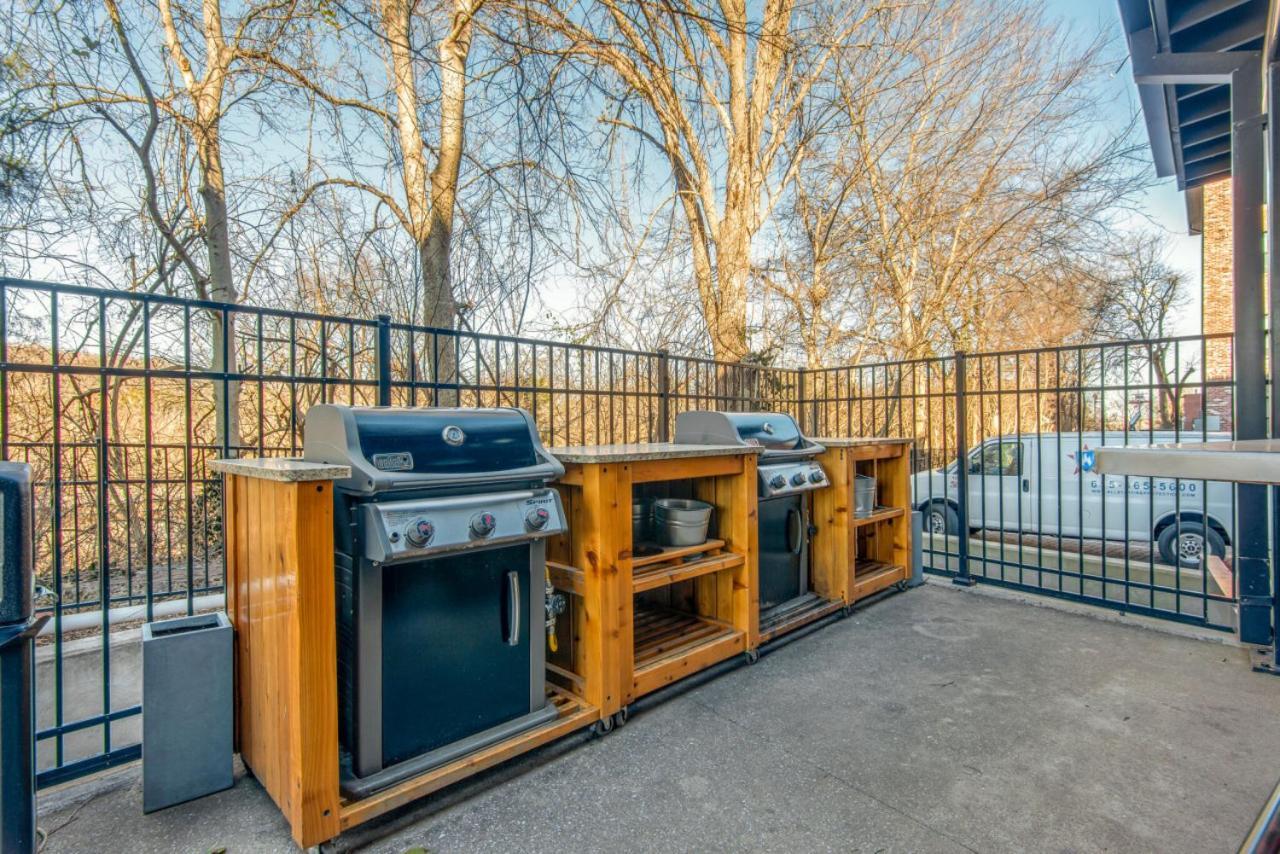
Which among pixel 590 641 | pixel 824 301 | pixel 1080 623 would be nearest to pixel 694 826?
pixel 590 641

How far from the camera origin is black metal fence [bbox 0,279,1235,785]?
2.70m

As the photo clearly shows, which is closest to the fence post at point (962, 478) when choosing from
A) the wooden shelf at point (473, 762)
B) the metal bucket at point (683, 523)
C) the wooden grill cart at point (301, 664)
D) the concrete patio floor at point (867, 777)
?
the concrete patio floor at point (867, 777)

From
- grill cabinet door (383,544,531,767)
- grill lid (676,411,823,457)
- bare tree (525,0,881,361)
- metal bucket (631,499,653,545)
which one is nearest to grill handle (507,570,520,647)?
grill cabinet door (383,544,531,767)

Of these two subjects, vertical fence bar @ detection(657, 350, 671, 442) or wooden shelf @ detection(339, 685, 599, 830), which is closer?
wooden shelf @ detection(339, 685, 599, 830)

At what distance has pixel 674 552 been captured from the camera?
109 inches

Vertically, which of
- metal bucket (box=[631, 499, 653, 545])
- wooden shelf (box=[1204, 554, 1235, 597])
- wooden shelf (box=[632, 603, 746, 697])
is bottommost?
wooden shelf (box=[632, 603, 746, 697])

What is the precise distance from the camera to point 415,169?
489cm

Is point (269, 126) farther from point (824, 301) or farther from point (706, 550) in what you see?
point (824, 301)

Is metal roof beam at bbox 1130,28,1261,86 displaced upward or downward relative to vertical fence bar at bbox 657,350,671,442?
upward

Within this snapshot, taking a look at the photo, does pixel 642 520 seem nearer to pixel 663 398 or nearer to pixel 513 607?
pixel 513 607

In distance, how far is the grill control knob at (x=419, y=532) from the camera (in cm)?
178

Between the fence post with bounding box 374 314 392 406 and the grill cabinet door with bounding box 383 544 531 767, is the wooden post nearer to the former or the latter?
the grill cabinet door with bounding box 383 544 531 767

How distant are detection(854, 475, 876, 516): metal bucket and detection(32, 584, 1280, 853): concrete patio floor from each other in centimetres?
120

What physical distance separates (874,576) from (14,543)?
13.9 feet
